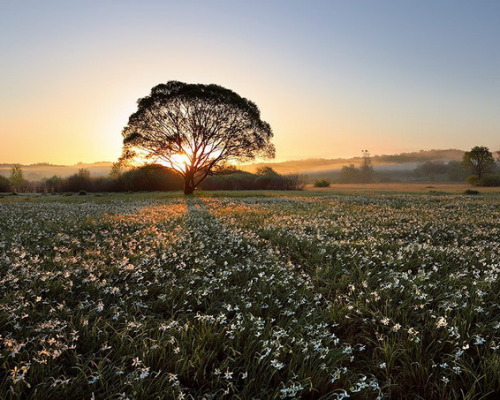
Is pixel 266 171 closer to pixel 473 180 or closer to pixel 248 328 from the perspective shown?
pixel 473 180

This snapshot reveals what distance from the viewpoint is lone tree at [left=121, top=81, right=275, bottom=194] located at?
37.3 meters

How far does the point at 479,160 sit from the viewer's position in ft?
276

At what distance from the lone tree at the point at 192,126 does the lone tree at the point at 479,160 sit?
76665 mm

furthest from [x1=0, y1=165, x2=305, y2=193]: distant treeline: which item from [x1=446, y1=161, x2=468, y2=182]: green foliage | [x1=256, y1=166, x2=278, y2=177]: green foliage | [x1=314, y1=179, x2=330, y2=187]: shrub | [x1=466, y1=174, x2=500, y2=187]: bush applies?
[x1=446, y1=161, x2=468, y2=182]: green foliage

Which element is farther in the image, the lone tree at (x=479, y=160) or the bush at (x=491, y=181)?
the lone tree at (x=479, y=160)

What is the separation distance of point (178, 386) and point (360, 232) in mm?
7863

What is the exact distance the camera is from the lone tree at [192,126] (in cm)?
3734

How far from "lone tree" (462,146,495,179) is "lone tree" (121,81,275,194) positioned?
252 feet

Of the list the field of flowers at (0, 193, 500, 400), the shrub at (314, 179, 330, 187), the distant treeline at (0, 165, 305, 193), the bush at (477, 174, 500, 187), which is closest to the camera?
the field of flowers at (0, 193, 500, 400)

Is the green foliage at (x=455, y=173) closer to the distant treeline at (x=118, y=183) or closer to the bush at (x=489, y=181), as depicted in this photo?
the bush at (x=489, y=181)

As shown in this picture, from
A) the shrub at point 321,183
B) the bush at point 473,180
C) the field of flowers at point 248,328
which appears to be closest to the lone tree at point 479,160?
the bush at point 473,180

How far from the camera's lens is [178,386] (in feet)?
7.31

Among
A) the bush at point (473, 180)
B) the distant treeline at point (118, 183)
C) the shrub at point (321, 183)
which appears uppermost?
the distant treeline at point (118, 183)

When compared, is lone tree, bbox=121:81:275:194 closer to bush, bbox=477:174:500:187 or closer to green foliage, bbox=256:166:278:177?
green foliage, bbox=256:166:278:177
